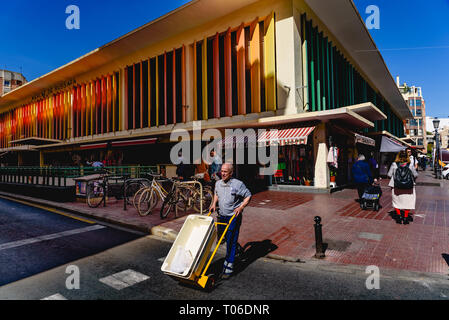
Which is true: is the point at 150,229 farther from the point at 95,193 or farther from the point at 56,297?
the point at 95,193

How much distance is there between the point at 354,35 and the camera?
16.6m

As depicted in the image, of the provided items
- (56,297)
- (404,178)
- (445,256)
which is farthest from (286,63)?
(56,297)

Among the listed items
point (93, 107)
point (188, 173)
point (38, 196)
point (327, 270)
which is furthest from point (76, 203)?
point (93, 107)

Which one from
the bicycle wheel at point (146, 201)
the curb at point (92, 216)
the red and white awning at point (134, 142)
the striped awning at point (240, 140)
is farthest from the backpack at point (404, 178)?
the red and white awning at point (134, 142)

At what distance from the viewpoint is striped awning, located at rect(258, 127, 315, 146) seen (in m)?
11.2

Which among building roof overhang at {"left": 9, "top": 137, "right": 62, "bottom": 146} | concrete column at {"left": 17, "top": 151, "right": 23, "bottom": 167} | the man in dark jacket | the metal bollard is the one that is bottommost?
the metal bollard

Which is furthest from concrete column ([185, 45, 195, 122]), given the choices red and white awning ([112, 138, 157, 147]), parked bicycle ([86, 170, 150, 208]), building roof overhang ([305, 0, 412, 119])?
building roof overhang ([305, 0, 412, 119])

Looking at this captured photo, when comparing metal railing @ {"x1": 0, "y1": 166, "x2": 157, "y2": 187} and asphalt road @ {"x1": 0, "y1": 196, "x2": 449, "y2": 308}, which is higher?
metal railing @ {"x1": 0, "y1": 166, "x2": 157, "y2": 187}

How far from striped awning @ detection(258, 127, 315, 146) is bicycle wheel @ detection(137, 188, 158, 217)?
234 inches

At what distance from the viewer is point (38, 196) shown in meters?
12.1

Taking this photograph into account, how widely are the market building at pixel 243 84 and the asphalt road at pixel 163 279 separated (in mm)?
7623

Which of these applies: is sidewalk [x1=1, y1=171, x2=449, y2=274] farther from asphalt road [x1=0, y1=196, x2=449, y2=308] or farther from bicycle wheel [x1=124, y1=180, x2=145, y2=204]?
bicycle wheel [x1=124, y1=180, x2=145, y2=204]

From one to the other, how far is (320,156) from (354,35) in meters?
9.24

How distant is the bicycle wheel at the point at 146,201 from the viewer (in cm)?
795
